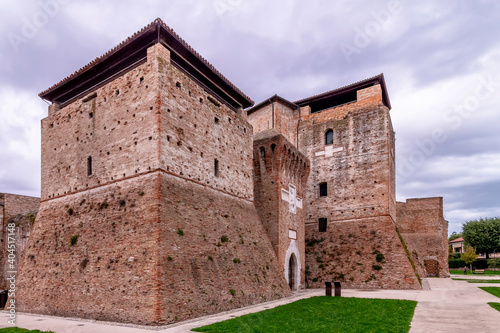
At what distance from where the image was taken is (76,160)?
16000mm

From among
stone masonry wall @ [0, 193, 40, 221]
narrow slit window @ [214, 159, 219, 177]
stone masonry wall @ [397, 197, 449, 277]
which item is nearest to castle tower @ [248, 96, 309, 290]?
narrow slit window @ [214, 159, 219, 177]

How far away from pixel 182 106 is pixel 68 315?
349 inches

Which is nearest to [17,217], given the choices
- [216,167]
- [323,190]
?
[216,167]

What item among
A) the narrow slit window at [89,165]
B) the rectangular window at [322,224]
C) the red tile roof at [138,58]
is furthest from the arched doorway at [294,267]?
the narrow slit window at [89,165]

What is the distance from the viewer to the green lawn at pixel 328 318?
970 cm

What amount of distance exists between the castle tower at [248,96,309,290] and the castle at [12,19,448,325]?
0.28ft

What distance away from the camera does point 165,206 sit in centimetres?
1238

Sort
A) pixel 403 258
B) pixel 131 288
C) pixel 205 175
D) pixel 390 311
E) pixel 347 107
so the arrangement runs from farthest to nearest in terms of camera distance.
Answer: pixel 347 107, pixel 403 258, pixel 205 175, pixel 390 311, pixel 131 288

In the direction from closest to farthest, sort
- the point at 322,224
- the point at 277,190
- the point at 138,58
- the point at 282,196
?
1. the point at 138,58
2. the point at 277,190
3. the point at 282,196
4. the point at 322,224

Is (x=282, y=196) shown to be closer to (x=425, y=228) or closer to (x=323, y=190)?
(x=323, y=190)

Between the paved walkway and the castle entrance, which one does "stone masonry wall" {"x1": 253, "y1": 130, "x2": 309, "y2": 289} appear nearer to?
the paved walkway

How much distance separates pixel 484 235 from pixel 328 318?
54656mm

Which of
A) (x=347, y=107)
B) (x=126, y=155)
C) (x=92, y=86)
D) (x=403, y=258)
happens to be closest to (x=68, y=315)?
(x=126, y=155)

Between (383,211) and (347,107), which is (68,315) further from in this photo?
(347,107)
